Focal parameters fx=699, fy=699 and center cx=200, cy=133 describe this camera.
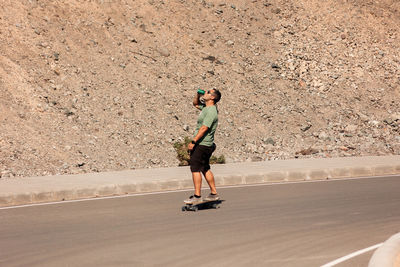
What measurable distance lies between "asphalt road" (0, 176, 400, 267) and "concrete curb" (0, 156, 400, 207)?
72cm

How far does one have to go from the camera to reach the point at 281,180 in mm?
16281

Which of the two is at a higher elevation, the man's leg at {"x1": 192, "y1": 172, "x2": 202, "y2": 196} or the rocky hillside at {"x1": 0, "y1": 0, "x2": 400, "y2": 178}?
the rocky hillside at {"x1": 0, "y1": 0, "x2": 400, "y2": 178}

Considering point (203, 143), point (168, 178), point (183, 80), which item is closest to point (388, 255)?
point (203, 143)

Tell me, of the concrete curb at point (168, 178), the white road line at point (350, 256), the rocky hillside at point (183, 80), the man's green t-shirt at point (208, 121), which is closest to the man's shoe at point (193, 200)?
the man's green t-shirt at point (208, 121)

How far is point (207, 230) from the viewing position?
10266 mm

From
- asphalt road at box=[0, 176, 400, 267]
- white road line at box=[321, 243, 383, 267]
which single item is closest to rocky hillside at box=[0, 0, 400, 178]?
asphalt road at box=[0, 176, 400, 267]

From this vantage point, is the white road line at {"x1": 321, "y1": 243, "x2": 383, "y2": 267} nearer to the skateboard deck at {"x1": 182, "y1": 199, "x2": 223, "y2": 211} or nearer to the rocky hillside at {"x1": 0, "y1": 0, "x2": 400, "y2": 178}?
the skateboard deck at {"x1": 182, "y1": 199, "x2": 223, "y2": 211}

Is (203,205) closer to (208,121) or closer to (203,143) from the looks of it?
(203,143)

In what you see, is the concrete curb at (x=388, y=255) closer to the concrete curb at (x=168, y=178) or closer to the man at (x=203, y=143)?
the man at (x=203, y=143)

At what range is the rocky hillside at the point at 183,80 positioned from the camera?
21844 millimetres

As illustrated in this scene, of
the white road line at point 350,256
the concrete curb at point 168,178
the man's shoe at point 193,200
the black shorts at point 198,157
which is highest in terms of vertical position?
the black shorts at point 198,157

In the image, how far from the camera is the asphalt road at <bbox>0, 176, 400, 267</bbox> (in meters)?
8.51

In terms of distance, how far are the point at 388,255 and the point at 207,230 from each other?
2.83 meters

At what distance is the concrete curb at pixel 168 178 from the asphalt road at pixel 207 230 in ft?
A: 2.37
